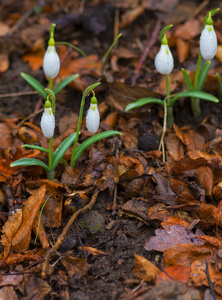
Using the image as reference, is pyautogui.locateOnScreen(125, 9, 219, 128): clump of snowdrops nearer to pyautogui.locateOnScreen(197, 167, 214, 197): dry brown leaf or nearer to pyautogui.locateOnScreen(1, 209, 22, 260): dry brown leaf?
pyautogui.locateOnScreen(197, 167, 214, 197): dry brown leaf

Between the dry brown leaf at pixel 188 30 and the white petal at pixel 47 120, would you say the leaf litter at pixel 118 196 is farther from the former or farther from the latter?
the white petal at pixel 47 120

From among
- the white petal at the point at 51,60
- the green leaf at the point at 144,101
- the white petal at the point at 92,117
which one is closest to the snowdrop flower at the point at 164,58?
the green leaf at the point at 144,101

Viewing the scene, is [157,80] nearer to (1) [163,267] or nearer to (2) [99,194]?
(2) [99,194]

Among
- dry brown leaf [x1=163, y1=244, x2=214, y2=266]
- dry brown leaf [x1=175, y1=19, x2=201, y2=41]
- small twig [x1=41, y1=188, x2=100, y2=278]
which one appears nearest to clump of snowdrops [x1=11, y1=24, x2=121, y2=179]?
small twig [x1=41, y1=188, x2=100, y2=278]

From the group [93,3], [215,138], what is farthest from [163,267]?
[93,3]

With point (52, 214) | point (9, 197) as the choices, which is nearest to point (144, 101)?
point (52, 214)
